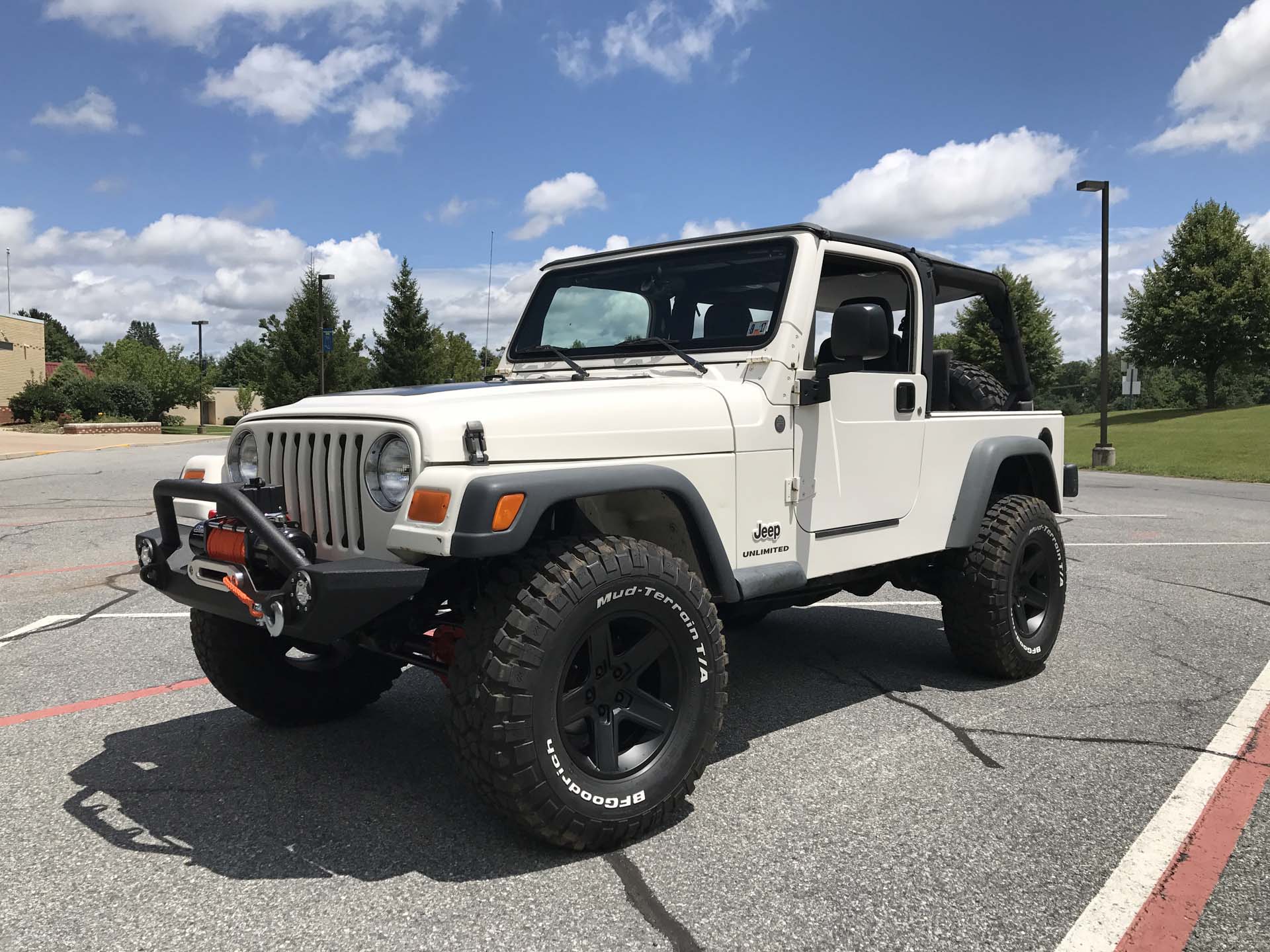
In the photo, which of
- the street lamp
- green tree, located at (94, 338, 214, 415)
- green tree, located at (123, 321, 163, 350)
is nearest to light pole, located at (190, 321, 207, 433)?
green tree, located at (94, 338, 214, 415)

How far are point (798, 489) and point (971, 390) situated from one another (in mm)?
1821

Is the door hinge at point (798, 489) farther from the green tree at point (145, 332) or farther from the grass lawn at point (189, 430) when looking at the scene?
the green tree at point (145, 332)

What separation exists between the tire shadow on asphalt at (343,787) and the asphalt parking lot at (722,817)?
0.01m

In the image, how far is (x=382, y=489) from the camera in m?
2.91

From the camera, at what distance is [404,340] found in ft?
174

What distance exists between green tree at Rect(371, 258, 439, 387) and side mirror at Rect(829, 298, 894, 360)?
1996 inches

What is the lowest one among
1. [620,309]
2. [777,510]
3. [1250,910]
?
[1250,910]

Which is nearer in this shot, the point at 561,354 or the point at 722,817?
the point at 722,817

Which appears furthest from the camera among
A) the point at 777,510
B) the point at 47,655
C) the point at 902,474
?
the point at 47,655

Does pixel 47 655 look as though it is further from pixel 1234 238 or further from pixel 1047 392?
pixel 1047 392

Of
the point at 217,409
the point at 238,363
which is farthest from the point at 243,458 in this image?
the point at 238,363

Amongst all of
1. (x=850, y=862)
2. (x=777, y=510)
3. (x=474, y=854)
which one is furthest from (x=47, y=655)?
(x=850, y=862)

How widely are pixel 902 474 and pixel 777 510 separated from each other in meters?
0.89

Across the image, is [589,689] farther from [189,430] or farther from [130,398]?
[189,430]
